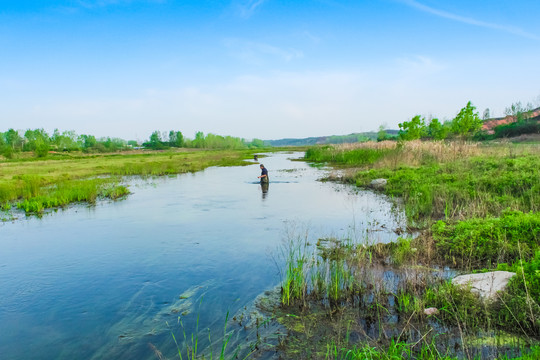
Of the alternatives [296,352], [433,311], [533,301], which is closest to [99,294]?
[296,352]

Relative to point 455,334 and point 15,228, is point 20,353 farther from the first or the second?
point 15,228

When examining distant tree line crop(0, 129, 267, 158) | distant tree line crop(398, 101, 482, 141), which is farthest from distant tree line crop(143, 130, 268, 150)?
distant tree line crop(398, 101, 482, 141)

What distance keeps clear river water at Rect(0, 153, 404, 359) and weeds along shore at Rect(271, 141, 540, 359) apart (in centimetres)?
133

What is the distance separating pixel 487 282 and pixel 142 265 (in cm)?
858

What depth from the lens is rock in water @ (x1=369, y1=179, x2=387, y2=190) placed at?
790 inches

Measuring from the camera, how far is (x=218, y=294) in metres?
7.57

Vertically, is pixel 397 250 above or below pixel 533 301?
below

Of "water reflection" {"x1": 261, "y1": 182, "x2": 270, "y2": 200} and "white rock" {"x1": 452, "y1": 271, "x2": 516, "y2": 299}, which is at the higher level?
"white rock" {"x1": 452, "y1": 271, "x2": 516, "y2": 299}

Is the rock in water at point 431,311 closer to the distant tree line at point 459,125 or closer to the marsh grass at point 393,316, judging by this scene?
the marsh grass at point 393,316

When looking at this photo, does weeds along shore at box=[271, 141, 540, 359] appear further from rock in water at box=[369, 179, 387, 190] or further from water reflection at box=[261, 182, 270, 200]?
water reflection at box=[261, 182, 270, 200]

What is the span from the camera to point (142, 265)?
9.53 m

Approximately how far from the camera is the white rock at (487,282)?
5.55m

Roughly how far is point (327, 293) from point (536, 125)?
253 ft

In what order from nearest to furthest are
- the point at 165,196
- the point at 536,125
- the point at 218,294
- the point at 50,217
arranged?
the point at 218,294 → the point at 50,217 → the point at 165,196 → the point at 536,125
